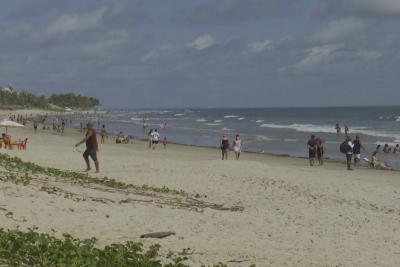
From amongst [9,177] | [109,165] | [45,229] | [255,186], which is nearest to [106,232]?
[45,229]

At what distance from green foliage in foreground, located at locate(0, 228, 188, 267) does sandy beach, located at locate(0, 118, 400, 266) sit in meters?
0.92

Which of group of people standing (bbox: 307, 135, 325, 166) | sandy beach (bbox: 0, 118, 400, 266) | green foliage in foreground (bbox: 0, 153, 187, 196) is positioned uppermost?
group of people standing (bbox: 307, 135, 325, 166)

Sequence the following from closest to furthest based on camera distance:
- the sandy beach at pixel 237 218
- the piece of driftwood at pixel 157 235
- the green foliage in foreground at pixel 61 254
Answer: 1. the green foliage in foreground at pixel 61 254
2. the sandy beach at pixel 237 218
3. the piece of driftwood at pixel 157 235

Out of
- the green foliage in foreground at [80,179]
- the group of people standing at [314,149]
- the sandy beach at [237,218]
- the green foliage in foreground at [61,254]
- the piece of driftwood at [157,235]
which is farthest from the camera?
the group of people standing at [314,149]

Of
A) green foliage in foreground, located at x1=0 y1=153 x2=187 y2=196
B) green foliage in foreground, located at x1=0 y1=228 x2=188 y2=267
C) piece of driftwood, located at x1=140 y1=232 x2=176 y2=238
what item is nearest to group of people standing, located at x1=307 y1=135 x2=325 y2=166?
green foliage in foreground, located at x1=0 y1=153 x2=187 y2=196

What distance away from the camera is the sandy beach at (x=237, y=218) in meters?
8.85

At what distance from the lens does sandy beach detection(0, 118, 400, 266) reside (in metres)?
8.85

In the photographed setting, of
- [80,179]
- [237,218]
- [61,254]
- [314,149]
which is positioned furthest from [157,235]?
[314,149]

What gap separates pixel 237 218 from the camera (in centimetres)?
1134

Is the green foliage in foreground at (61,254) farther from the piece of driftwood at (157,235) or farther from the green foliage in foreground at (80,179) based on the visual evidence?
the green foliage in foreground at (80,179)

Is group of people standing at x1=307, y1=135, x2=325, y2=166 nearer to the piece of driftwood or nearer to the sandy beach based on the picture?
the sandy beach

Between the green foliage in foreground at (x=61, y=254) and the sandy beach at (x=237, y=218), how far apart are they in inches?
36.3

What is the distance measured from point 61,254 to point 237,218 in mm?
5134

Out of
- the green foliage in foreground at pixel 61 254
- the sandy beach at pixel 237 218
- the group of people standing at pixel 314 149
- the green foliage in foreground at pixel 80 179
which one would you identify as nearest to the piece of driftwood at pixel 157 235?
the sandy beach at pixel 237 218
